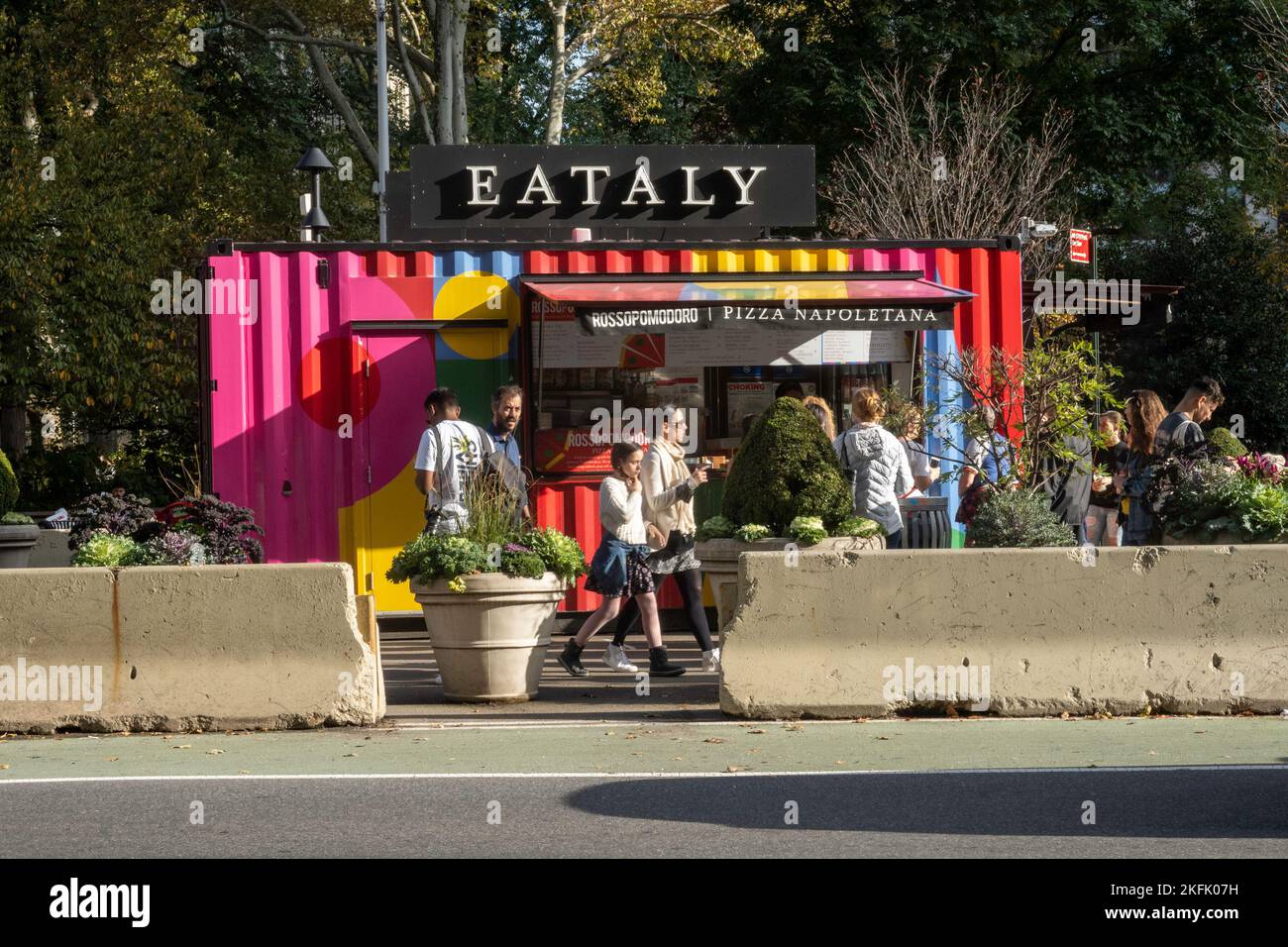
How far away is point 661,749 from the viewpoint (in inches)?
357

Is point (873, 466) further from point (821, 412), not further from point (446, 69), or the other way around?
point (446, 69)

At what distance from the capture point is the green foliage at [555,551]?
10836mm

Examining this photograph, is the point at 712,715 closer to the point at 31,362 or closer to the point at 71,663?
the point at 71,663

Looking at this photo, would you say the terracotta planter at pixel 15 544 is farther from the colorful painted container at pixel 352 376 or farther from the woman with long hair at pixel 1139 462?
the woman with long hair at pixel 1139 462

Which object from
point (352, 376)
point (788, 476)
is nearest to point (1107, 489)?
point (788, 476)

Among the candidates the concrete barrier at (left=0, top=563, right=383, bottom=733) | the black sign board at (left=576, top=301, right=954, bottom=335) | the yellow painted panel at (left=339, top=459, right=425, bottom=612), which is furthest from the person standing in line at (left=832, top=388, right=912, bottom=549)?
the yellow painted panel at (left=339, top=459, right=425, bottom=612)

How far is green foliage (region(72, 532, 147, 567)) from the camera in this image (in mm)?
10172

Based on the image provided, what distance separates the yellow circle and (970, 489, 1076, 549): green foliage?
18.0 ft

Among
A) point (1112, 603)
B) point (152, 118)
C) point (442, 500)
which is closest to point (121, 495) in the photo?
point (442, 500)

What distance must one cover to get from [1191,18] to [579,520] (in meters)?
24.6

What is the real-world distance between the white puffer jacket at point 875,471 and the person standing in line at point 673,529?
3.39 ft

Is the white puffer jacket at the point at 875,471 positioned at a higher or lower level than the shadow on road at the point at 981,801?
higher

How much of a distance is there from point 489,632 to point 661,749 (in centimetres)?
192

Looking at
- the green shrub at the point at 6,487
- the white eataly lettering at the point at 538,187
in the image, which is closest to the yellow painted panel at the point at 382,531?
the white eataly lettering at the point at 538,187
